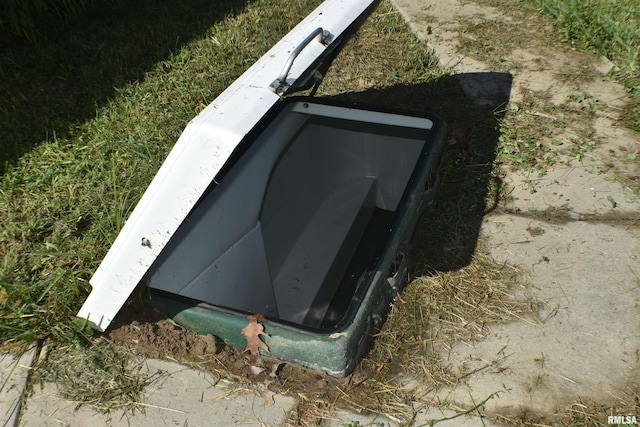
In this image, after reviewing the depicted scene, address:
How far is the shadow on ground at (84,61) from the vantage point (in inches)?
145

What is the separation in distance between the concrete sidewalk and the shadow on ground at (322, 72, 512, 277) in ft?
0.43

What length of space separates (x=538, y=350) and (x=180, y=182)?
1.49 metres

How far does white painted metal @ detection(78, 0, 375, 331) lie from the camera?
1.72 m

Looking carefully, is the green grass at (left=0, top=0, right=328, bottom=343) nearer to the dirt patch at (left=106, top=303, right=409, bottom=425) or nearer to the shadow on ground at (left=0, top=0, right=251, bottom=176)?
the shadow on ground at (left=0, top=0, right=251, bottom=176)

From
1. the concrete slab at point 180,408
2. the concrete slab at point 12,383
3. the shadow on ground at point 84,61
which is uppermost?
the shadow on ground at point 84,61

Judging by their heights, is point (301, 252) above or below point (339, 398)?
below

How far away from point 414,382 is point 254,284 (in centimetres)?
97

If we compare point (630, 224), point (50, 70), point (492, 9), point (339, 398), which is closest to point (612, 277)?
point (630, 224)

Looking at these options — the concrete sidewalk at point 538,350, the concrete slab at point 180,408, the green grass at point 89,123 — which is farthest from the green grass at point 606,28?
the concrete slab at point 180,408

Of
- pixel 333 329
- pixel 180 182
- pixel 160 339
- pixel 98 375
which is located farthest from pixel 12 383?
pixel 333 329

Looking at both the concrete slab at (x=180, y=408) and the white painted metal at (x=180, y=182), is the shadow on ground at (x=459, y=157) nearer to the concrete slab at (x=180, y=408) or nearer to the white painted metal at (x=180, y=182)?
the concrete slab at (x=180, y=408)

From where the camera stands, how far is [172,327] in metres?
2.31

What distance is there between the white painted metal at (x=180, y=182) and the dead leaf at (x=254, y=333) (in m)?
0.42

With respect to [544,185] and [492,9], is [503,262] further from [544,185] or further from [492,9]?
[492,9]
